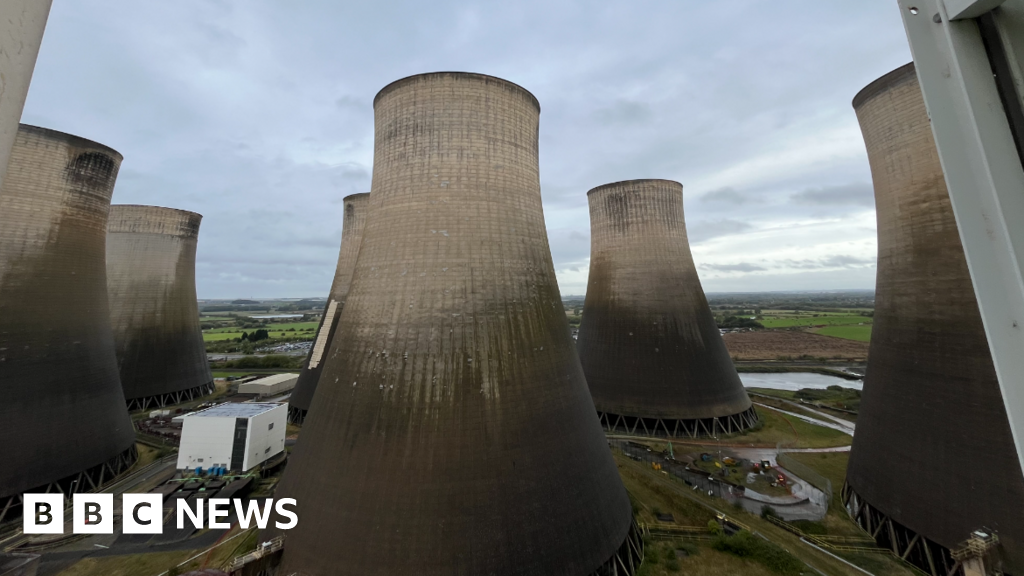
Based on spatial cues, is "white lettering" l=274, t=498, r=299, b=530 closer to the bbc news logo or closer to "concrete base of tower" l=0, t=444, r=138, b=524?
the bbc news logo

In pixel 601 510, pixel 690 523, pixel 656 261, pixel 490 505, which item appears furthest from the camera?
pixel 656 261

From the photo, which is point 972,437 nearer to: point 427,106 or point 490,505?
point 490,505

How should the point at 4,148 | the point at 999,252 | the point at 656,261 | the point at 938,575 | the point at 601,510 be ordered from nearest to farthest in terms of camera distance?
the point at 999,252, the point at 4,148, the point at 601,510, the point at 938,575, the point at 656,261

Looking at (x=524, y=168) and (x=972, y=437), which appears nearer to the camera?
(x=972, y=437)

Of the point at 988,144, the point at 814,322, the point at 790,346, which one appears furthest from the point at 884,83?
the point at 814,322

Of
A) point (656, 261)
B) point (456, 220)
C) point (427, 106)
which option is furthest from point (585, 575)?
point (656, 261)

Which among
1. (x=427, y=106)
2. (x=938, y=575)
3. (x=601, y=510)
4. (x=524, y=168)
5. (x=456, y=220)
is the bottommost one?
(x=938, y=575)

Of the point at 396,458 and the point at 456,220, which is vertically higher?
the point at 456,220
